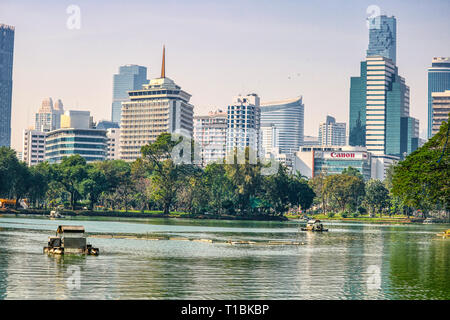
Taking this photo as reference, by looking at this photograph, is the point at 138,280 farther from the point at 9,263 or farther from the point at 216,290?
the point at 9,263

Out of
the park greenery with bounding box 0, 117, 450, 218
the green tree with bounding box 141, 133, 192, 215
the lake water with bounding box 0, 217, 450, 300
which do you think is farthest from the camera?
the green tree with bounding box 141, 133, 192, 215

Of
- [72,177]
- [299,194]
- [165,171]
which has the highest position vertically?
[165,171]

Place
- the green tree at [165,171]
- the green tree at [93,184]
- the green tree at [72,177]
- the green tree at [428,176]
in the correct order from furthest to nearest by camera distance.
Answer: the green tree at [165,171] → the green tree at [72,177] → the green tree at [93,184] → the green tree at [428,176]

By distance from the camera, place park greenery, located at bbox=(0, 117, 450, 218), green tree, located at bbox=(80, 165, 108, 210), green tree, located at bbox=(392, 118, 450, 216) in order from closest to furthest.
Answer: green tree, located at bbox=(392, 118, 450, 216), park greenery, located at bbox=(0, 117, 450, 218), green tree, located at bbox=(80, 165, 108, 210)

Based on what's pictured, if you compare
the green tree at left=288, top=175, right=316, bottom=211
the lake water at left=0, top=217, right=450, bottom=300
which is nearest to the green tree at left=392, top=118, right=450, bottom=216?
the lake water at left=0, top=217, right=450, bottom=300

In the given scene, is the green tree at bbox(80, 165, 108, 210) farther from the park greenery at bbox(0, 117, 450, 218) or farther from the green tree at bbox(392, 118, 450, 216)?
the green tree at bbox(392, 118, 450, 216)

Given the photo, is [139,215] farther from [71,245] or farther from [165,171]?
[71,245]

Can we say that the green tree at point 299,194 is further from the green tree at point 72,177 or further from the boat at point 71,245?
the boat at point 71,245

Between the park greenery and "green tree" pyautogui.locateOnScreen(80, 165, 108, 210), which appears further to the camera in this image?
"green tree" pyautogui.locateOnScreen(80, 165, 108, 210)

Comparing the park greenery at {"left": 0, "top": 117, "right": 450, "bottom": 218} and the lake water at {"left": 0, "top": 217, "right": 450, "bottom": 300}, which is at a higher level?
the park greenery at {"left": 0, "top": 117, "right": 450, "bottom": 218}

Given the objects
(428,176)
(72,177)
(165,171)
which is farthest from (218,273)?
(165,171)

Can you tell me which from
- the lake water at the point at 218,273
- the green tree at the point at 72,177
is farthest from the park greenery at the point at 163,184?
the lake water at the point at 218,273
